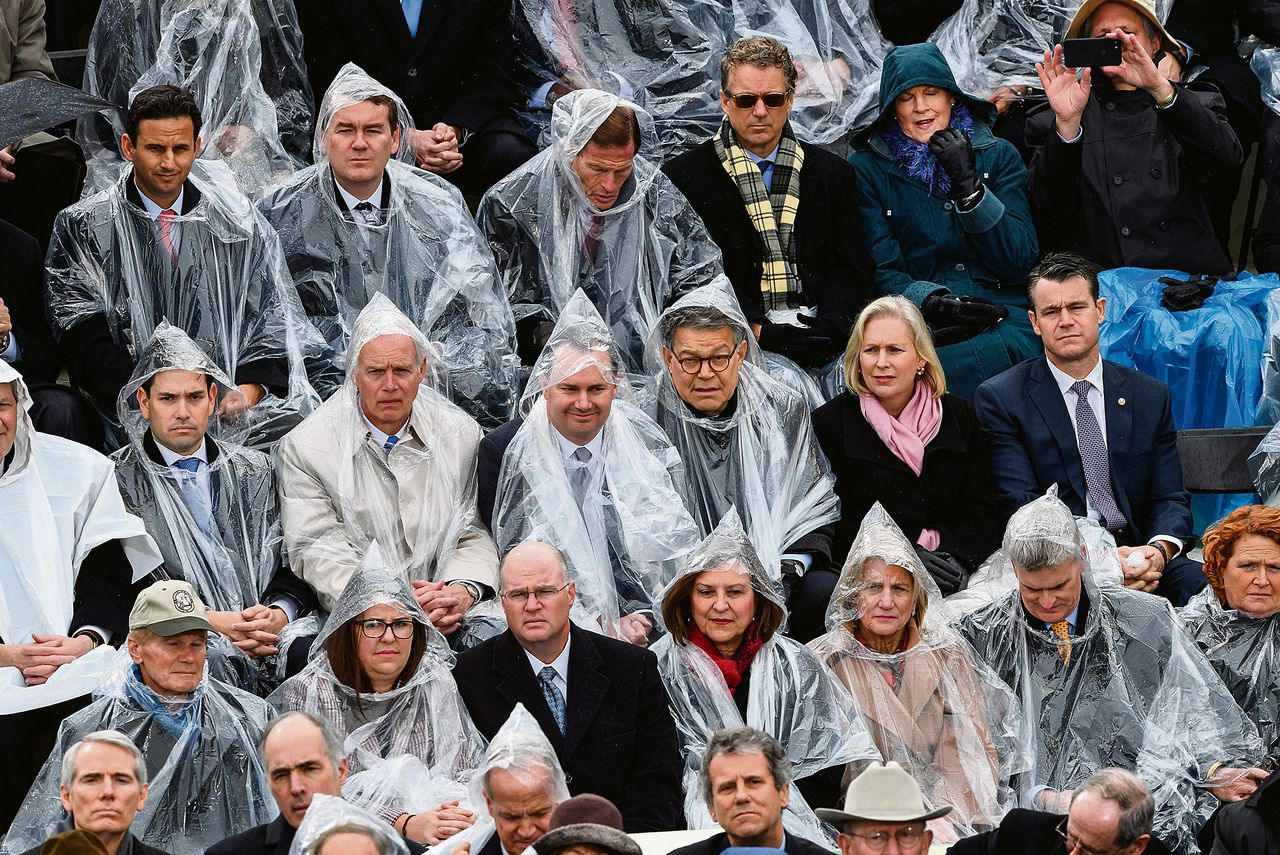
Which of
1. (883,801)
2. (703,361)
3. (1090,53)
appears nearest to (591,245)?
(703,361)

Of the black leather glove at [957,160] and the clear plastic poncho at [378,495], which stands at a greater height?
the black leather glove at [957,160]

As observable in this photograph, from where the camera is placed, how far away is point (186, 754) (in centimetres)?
635

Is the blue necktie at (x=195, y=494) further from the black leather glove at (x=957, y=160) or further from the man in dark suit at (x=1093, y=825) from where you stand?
the black leather glove at (x=957, y=160)

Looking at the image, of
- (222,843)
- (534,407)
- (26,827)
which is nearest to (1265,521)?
(534,407)

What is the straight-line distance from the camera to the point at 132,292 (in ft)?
25.3

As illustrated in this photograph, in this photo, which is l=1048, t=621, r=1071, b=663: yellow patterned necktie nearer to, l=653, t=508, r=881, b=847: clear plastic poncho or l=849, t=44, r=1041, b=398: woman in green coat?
l=653, t=508, r=881, b=847: clear plastic poncho

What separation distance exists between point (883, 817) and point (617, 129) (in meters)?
3.37

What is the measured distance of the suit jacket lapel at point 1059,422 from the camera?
7625 millimetres

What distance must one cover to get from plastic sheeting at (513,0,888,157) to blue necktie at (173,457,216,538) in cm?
251

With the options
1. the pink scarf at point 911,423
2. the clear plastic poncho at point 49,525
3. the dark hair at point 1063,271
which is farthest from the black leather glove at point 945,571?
the clear plastic poncho at point 49,525

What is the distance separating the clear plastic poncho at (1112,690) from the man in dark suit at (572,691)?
1.12m

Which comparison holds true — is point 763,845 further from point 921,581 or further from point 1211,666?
point 1211,666

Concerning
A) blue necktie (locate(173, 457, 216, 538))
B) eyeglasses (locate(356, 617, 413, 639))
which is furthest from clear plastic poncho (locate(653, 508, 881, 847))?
blue necktie (locate(173, 457, 216, 538))

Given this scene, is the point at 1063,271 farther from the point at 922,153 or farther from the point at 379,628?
the point at 379,628
